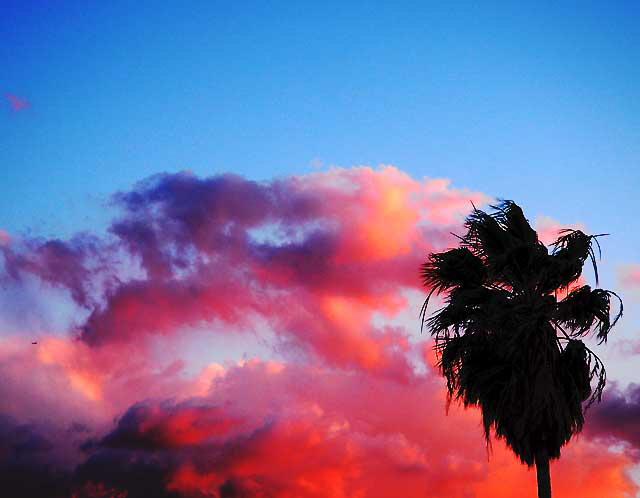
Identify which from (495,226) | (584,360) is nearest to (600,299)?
(584,360)

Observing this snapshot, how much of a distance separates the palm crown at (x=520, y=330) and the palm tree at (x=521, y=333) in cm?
3

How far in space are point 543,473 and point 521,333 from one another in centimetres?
439

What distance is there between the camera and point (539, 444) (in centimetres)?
2984

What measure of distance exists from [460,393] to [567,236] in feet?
21.6

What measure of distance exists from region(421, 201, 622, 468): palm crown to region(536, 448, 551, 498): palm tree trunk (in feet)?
0.42

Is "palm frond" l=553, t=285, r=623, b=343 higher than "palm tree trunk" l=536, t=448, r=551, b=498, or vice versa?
"palm frond" l=553, t=285, r=623, b=343

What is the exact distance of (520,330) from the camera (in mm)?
30172

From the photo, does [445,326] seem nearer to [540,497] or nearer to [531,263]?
[531,263]

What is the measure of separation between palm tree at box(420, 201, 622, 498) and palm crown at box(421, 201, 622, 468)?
0.03 metres

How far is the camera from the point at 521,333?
30.4 meters

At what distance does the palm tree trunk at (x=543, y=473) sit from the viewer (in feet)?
96.7

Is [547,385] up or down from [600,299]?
down

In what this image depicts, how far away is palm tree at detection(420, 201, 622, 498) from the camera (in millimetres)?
29836

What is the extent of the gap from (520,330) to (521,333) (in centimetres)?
29
